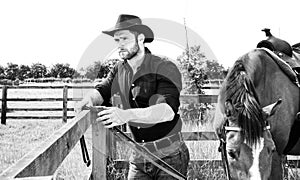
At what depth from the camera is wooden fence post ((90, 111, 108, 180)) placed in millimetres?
3520

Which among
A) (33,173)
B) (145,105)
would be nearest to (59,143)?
(33,173)

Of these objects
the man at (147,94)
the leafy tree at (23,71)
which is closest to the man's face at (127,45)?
the man at (147,94)

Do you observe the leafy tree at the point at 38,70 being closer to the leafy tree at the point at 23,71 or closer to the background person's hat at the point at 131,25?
the leafy tree at the point at 23,71

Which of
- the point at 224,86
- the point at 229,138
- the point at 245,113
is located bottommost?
the point at 229,138

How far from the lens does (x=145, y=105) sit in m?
2.88

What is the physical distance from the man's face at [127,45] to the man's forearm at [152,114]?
0.54m

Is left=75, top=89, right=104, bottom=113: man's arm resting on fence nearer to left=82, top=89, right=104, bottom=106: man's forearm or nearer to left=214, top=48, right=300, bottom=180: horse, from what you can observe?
left=82, top=89, right=104, bottom=106: man's forearm

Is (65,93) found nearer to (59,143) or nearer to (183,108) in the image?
(183,108)

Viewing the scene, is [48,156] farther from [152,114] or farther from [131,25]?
[131,25]

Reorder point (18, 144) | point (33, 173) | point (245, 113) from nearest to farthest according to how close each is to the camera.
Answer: point (33, 173) → point (245, 113) → point (18, 144)

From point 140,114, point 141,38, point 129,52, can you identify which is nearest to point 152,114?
point 140,114

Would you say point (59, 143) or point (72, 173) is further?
point (72, 173)

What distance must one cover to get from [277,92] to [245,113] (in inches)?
35.2

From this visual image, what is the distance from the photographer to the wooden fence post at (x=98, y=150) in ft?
11.5
